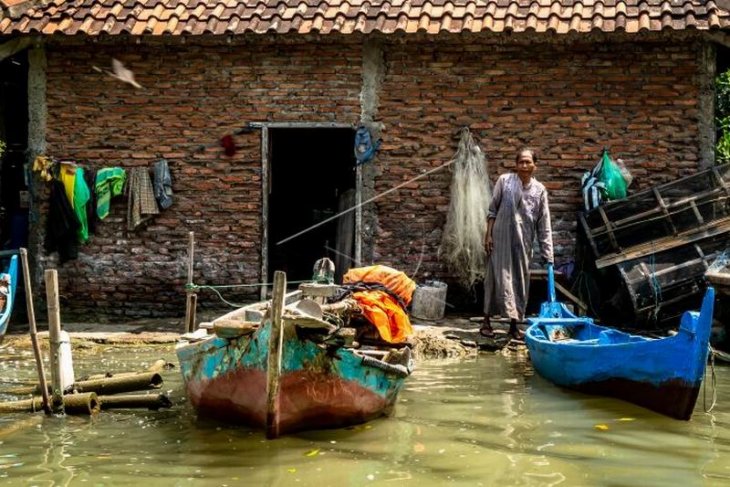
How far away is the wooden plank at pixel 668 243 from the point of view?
9.59 metres

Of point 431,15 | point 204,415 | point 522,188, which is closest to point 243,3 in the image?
point 431,15

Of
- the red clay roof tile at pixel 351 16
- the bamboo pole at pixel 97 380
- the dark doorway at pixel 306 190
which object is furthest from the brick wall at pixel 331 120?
the bamboo pole at pixel 97 380

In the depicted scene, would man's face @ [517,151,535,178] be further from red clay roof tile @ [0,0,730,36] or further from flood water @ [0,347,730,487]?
flood water @ [0,347,730,487]

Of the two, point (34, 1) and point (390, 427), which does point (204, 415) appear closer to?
point (390, 427)

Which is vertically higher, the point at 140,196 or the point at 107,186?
the point at 107,186

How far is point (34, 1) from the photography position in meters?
11.4

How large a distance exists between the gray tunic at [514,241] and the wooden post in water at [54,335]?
4603 mm

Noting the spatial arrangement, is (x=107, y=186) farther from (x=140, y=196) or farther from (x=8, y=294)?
(x=8, y=294)

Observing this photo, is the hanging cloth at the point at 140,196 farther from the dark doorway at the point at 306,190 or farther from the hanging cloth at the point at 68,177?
the dark doorway at the point at 306,190

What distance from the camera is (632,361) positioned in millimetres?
7230

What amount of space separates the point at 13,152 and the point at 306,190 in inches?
181

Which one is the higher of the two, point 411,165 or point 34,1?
point 34,1

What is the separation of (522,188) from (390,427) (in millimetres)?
3825

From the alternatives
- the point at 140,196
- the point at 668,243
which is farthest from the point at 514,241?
the point at 140,196
